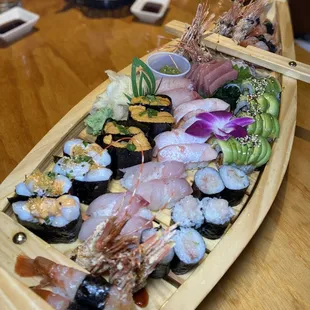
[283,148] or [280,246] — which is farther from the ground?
[283,148]

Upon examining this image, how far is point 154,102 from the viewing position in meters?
2.12

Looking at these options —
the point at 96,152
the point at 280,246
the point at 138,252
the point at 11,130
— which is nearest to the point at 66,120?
the point at 96,152

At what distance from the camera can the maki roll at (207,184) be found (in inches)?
71.6

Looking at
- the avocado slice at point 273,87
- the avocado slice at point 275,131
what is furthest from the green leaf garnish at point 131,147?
the avocado slice at point 273,87

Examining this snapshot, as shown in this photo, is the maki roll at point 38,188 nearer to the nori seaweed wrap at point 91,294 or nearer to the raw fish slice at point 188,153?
the nori seaweed wrap at point 91,294

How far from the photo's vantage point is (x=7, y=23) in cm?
337

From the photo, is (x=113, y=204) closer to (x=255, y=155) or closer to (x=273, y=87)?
(x=255, y=155)

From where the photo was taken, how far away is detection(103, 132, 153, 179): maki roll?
1869 mm

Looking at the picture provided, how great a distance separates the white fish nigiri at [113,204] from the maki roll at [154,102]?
0.57m

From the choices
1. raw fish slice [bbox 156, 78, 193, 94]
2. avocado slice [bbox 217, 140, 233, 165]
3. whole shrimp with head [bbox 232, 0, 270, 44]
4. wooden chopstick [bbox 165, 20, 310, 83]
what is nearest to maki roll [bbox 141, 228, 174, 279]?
avocado slice [bbox 217, 140, 233, 165]

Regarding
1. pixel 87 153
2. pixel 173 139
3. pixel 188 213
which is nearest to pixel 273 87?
pixel 173 139

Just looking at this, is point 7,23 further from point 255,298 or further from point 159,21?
point 255,298

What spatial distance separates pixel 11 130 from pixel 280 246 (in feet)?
5.50

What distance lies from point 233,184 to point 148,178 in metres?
0.39
